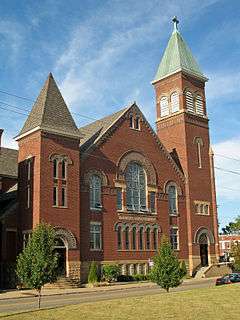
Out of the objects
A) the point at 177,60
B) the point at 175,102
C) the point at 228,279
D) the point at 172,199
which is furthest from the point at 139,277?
the point at 177,60

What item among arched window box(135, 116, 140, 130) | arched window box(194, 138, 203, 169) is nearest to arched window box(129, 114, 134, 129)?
arched window box(135, 116, 140, 130)

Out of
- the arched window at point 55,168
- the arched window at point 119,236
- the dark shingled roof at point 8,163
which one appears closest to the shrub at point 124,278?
the arched window at point 119,236

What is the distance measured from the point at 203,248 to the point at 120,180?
15.4 meters

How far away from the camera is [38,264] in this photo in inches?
893

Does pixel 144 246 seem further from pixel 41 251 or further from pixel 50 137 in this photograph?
pixel 41 251

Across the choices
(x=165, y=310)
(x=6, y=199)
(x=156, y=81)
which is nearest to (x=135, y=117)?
(x=156, y=81)

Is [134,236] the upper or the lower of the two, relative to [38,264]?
upper

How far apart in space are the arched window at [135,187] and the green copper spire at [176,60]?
50.6ft

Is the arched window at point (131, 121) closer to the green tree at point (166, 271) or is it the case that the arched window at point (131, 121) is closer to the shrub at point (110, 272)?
the shrub at point (110, 272)

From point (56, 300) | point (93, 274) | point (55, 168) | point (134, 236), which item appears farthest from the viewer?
point (134, 236)

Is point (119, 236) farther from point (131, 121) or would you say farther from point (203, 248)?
point (203, 248)

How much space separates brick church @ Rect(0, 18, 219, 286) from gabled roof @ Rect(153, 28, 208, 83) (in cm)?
17

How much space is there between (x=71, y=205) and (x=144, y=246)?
11.1 m

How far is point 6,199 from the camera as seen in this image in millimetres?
47938
